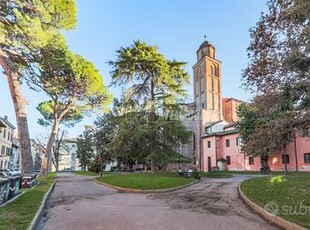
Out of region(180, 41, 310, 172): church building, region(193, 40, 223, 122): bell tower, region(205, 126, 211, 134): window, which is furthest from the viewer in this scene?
region(193, 40, 223, 122): bell tower

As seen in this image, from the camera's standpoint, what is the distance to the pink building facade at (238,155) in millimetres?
33250

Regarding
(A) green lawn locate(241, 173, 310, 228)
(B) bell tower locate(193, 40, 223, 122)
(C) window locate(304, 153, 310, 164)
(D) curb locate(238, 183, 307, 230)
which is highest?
(B) bell tower locate(193, 40, 223, 122)

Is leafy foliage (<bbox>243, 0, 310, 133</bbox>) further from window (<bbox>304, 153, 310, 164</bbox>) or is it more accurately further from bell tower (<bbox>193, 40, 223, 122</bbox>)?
bell tower (<bbox>193, 40, 223, 122</bbox>)

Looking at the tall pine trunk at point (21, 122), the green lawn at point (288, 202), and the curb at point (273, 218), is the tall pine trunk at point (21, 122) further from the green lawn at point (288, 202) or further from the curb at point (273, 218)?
the curb at point (273, 218)

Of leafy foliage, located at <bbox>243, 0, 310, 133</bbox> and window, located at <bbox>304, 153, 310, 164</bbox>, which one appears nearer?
leafy foliage, located at <bbox>243, 0, 310, 133</bbox>

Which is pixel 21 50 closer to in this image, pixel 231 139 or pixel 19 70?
pixel 19 70

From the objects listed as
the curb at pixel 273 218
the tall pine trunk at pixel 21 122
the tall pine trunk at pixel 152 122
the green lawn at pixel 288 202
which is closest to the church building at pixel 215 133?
the tall pine trunk at pixel 152 122

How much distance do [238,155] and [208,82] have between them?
22.0 meters

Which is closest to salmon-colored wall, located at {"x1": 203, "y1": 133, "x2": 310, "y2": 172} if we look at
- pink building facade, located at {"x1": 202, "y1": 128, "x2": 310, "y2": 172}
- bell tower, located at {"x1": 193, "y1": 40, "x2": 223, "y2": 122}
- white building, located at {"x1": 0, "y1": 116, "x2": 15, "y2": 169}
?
pink building facade, located at {"x1": 202, "y1": 128, "x2": 310, "y2": 172}

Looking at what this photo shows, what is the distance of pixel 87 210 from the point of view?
9422 mm

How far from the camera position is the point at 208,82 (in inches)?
2338

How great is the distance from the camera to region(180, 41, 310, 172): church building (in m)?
34.1

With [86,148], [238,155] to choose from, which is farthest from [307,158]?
[86,148]

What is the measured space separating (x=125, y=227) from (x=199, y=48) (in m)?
59.5
